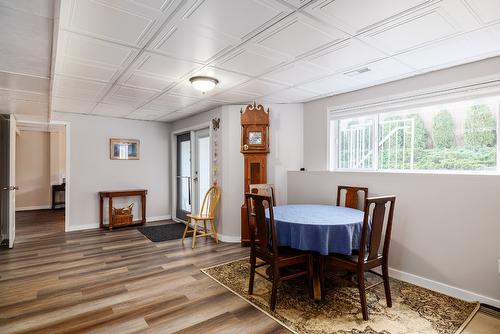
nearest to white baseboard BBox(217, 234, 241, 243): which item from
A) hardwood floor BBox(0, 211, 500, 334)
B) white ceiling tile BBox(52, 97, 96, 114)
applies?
hardwood floor BBox(0, 211, 500, 334)

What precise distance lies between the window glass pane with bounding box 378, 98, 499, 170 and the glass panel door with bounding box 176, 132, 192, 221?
3.87m

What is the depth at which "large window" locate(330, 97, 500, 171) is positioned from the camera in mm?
2789

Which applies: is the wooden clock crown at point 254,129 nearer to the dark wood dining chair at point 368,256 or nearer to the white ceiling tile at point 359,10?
the dark wood dining chair at point 368,256

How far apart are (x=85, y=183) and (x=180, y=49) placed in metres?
4.34

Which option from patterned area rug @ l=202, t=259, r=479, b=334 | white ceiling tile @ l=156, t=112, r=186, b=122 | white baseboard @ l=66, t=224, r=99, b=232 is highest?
white ceiling tile @ l=156, t=112, r=186, b=122

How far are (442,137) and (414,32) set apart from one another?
4.95 feet

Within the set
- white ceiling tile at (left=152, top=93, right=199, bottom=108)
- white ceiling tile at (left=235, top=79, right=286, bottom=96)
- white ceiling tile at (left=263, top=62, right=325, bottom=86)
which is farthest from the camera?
white ceiling tile at (left=152, top=93, right=199, bottom=108)

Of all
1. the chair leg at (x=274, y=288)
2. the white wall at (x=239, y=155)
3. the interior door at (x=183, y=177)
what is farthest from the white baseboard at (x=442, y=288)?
the interior door at (x=183, y=177)

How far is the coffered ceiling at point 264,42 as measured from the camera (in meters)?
1.80

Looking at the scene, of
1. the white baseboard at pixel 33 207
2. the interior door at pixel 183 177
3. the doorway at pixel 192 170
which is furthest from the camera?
the white baseboard at pixel 33 207

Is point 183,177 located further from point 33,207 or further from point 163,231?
point 33,207

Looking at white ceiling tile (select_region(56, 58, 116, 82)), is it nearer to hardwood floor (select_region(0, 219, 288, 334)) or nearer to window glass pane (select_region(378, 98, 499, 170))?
hardwood floor (select_region(0, 219, 288, 334))

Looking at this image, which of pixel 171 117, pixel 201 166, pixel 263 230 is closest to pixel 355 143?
pixel 263 230

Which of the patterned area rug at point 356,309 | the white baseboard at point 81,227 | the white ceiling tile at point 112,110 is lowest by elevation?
the patterned area rug at point 356,309
